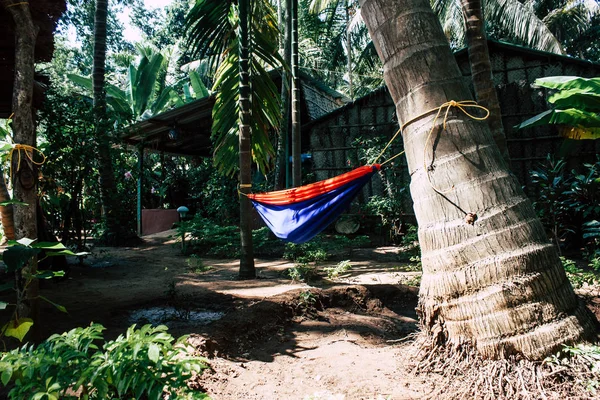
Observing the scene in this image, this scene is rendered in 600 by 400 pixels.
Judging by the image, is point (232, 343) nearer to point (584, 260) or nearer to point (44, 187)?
point (44, 187)

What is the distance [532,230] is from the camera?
5.69 ft

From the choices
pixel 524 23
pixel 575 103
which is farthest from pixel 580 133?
pixel 524 23

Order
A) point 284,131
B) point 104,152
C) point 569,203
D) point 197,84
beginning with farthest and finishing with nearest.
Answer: point 197,84
point 284,131
point 569,203
point 104,152

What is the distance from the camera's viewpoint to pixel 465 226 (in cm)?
177

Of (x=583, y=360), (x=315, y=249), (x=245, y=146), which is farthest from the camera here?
(x=315, y=249)

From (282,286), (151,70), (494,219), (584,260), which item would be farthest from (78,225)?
(151,70)

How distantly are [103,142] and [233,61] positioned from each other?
6.54 ft

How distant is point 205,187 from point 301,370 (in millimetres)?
7931

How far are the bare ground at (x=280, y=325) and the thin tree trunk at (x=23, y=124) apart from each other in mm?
602

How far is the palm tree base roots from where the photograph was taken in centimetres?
156

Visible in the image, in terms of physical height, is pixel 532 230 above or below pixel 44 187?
below

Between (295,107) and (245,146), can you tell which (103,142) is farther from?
(295,107)

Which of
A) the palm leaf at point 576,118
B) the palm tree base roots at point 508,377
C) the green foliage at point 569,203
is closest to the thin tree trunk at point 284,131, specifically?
the green foliage at point 569,203

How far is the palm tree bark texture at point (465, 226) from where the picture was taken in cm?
166
